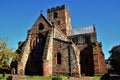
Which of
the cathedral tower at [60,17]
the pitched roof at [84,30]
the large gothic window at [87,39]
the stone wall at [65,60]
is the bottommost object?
the stone wall at [65,60]

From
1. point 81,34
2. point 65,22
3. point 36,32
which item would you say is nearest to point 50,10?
point 65,22

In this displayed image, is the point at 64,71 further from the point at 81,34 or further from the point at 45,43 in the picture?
the point at 81,34

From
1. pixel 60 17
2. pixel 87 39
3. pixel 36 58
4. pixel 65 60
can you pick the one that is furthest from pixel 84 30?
pixel 36 58

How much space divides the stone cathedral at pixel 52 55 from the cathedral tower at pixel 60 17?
1013 cm

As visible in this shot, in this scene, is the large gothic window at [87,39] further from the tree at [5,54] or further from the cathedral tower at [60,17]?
the tree at [5,54]

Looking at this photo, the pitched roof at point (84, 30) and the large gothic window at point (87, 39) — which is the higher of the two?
the pitched roof at point (84, 30)

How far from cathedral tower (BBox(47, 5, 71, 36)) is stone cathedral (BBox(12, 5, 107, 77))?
1013 centimetres

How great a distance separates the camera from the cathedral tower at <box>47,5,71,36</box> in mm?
57188

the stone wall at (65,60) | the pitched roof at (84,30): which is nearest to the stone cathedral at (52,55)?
the stone wall at (65,60)

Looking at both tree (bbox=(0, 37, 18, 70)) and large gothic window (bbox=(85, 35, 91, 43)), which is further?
large gothic window (bbox=(85, 35, 91, 43))

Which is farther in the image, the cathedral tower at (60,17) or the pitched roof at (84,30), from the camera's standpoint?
the cathedral tower at (60,17)

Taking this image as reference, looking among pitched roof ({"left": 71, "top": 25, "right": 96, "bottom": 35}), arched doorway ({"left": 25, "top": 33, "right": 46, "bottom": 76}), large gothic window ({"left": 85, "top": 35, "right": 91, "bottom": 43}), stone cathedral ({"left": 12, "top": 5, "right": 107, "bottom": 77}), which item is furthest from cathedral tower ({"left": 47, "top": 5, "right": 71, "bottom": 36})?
arched doorway ({"left": 25, "top": 33, "right": 46, "bottom": 76})

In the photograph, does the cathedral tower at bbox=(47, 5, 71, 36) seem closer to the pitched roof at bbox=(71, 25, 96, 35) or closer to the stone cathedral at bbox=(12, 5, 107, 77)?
the pitched roof at bbox=(71, 25, 96, 35)

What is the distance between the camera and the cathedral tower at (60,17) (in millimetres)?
57188
